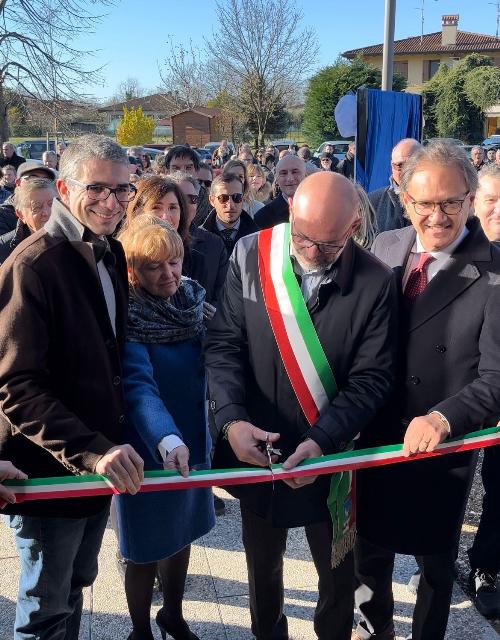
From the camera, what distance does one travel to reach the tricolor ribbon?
210 centimetres

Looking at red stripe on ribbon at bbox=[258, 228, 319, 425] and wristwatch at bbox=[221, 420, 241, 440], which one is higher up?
red stripe on ribbon at bbox=[258, 228, 319, 425]

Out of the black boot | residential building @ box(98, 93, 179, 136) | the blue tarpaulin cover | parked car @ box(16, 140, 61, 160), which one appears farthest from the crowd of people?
residential building @ box(98, 93, 179, 136)

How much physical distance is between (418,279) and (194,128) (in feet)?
121

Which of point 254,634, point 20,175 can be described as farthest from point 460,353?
point 20,175

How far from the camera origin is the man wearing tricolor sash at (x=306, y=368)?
228 centimetres

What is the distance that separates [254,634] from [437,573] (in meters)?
0.84

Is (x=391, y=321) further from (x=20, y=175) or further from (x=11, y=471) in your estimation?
(x=20, y=175)

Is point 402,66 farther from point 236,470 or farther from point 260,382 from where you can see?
point 236,470

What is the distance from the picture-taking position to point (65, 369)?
2.06 m

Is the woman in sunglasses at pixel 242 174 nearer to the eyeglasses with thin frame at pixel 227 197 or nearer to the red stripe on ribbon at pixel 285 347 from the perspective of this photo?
the eyeglasses with thin frame at pixel 227 197

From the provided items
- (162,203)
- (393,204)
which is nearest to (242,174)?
(393,204)

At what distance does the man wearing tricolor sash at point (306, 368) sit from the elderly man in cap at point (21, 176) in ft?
10.4

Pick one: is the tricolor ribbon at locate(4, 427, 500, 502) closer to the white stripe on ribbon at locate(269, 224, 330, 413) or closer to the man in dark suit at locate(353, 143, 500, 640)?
the man in dark suit at locate(353, 143, 500, 640)

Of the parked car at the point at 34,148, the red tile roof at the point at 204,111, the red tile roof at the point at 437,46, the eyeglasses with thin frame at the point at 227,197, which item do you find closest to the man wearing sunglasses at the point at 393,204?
the eyeglasses with thin frame at the point at 227,197
